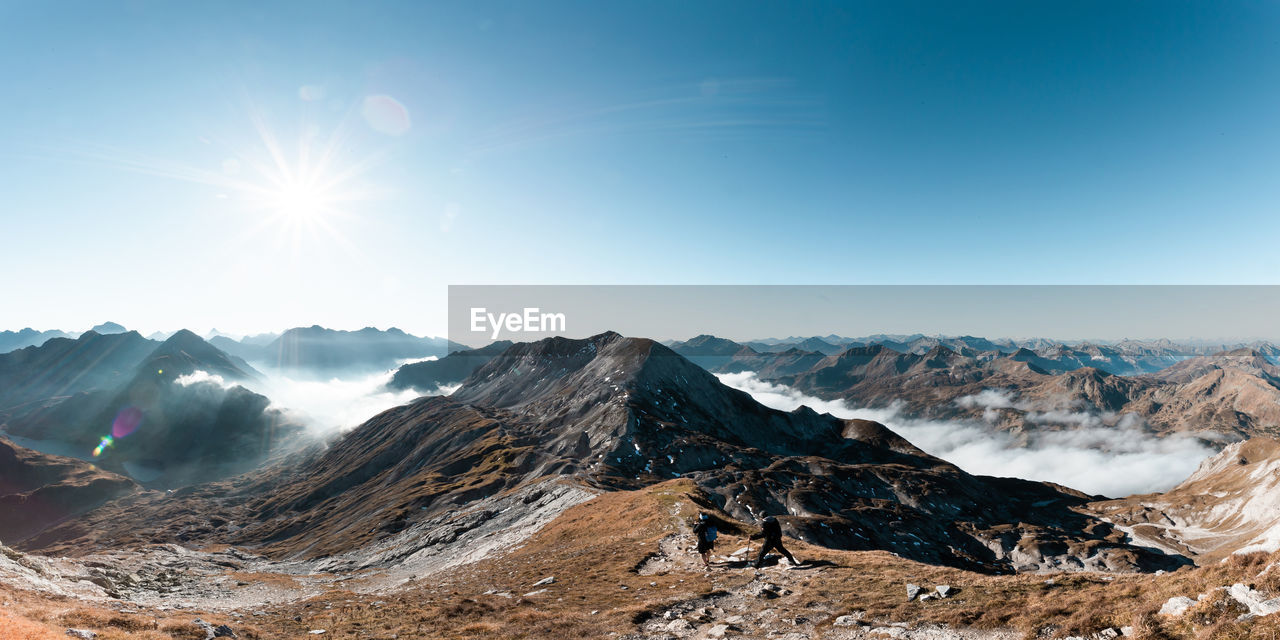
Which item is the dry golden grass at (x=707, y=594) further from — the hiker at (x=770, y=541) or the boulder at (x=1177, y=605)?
the hiker at (x=770, y=541)

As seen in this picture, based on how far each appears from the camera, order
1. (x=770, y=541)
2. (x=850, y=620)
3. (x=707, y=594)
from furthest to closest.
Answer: (x=770, y=541)
(x=707, y=594)
(x=850, y=620)

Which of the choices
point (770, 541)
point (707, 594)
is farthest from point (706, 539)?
point (707, 594)

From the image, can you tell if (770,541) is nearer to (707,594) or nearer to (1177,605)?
(707,594)

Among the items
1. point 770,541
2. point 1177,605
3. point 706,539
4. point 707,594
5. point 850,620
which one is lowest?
point 707,594

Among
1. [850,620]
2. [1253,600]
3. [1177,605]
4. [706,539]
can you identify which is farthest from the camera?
[706,539]

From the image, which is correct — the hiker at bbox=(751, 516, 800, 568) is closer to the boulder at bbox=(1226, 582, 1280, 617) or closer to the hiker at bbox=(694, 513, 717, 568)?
the hiker at bbox=(694, 513, 717, 568)

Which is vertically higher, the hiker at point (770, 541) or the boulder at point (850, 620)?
the boulder at point (850, 620)

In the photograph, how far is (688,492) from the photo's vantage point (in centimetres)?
6619

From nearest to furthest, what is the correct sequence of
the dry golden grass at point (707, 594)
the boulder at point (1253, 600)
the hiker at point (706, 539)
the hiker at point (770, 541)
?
1. the boulder at point (1253, 600)
2. the dry golden grass at point (707, 594)
3. the hiker at point (770, 541)
4. the hiker at point (706, 539)

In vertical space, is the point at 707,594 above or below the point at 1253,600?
below

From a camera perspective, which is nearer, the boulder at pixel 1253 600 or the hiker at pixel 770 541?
the boulder at pixel 1253 600

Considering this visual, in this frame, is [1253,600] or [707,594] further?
[707,594]

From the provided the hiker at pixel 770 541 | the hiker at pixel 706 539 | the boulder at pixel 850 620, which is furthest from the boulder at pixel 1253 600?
the hiker at pixel 706 539

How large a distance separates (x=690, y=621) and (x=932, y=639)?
9.85 meters
